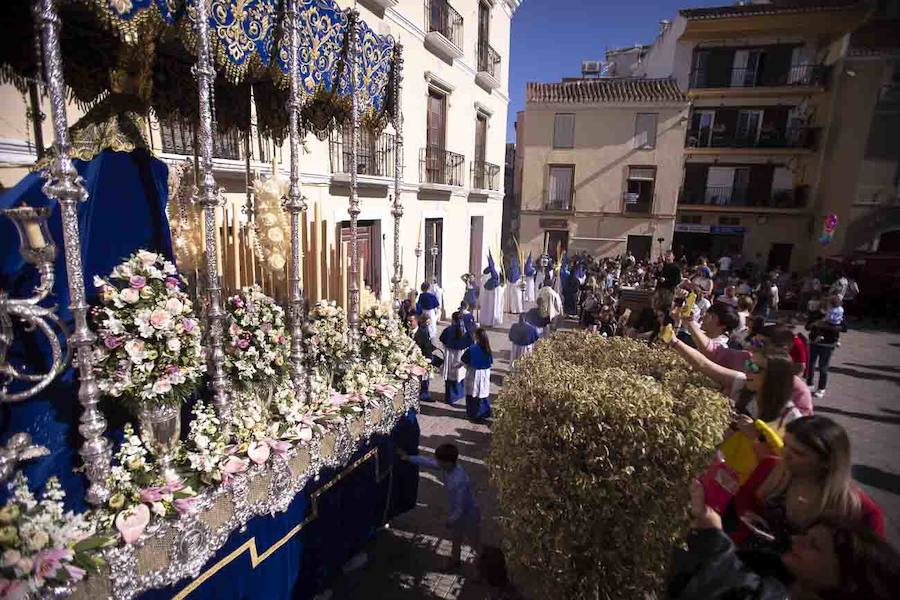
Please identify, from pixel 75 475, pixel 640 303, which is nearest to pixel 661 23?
pixel 640 303

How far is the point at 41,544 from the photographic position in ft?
6.01

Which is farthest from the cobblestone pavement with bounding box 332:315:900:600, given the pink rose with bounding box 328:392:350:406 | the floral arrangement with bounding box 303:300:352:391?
the floral arrangement with bounding box 303:300:352:391

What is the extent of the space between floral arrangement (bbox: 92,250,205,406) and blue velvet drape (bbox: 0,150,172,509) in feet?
0.53

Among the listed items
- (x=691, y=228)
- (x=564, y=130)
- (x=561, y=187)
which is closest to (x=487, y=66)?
(x=564, y=130)

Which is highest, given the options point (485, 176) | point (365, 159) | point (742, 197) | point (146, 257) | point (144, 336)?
point (742, 197)

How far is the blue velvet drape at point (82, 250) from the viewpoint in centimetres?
212

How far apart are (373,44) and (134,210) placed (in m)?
2.51

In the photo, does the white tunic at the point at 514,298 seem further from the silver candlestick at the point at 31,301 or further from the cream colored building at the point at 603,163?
the silver candlestick at the point at 31,301

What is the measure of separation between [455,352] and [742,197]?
22.6 metres

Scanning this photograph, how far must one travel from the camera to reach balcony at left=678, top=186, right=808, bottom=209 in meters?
22.1

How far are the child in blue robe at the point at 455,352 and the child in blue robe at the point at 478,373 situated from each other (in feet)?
0.99

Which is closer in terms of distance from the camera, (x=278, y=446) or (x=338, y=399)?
(x=278, y=446)

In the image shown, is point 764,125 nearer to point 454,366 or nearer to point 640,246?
point 640,246

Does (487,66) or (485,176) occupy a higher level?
(487,66)
